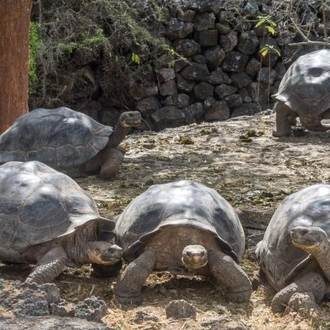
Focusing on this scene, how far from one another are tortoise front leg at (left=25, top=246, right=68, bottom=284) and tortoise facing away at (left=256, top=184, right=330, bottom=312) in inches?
37.3

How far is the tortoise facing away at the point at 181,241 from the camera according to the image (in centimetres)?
381

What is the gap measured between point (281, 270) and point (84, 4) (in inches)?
321

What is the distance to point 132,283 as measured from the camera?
3.80 meters

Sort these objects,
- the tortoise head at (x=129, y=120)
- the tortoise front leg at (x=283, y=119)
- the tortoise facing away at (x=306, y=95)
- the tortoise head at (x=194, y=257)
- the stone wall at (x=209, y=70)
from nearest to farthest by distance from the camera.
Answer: the tortoise head at (x=194, y=257), the tortoise head at (x=129, y=120), the tortoise facing away at (x=306, y=95), the tortoise front leg at (x=283, y=119), the stone wall at (x=209, y=70)

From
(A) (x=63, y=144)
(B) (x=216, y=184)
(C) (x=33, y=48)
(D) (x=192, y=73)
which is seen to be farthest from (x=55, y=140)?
(D) (x=192, y=73)

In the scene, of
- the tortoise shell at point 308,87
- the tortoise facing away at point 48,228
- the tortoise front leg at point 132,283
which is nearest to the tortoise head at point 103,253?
the tortoise facing away at point 48,228

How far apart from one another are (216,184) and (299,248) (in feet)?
7.95

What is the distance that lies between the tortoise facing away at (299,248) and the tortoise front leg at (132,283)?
0.58 m

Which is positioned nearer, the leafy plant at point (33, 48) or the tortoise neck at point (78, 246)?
the tortoise neck at point (78, 246)

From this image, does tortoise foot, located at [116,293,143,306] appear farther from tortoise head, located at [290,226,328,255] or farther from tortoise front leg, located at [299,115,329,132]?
tortoise front leg, located at [299,115,329,132]

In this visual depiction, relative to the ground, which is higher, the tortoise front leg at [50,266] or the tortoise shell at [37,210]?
the tortoise shell at [37,210]

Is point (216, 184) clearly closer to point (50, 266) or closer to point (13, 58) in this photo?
point (50, 266)

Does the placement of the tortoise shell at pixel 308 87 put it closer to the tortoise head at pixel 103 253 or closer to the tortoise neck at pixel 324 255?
the tortoise head at pixel 103 253

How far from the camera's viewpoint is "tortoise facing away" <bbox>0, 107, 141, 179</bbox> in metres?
6.43
